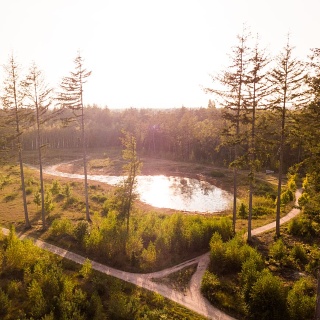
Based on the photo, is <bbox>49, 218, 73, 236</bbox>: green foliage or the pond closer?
<bbox>49, 218, 73, 236</bbox>: green foliage

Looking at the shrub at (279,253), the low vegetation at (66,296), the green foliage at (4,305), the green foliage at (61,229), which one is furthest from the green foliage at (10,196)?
the shrub at (279,253)

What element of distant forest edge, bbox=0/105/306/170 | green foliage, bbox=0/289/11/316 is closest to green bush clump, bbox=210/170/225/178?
distant forest edge, bbox=0/105/306/170

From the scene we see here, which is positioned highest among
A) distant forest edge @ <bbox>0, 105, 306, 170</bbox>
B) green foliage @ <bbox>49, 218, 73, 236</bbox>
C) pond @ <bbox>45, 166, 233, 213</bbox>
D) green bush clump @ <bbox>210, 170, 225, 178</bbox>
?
distant forest edge @ <bbox>0, 105, 306, 170</bbox>

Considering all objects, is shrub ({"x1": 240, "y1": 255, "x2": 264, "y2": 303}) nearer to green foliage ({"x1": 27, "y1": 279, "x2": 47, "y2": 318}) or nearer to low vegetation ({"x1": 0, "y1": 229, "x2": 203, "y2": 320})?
low vegetation ({"x1": 0, "y1": 229, "x2": 203, "y2": 320})

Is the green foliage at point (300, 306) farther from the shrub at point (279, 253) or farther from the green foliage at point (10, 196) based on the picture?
the green foliage at point (10, 196)

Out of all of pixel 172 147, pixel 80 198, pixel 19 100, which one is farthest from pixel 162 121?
pixel 19 100

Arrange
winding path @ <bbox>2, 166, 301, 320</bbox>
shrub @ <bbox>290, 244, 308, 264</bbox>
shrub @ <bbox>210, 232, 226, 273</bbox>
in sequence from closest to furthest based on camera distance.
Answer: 1. winding path @ <bbox>2, 166, 301, 320</bbox>
2. shrub @ <bbox>210, 232, 226, 273</bbox>
3. shrub @ <bbox>290, 244, 308, 264</bbox>
